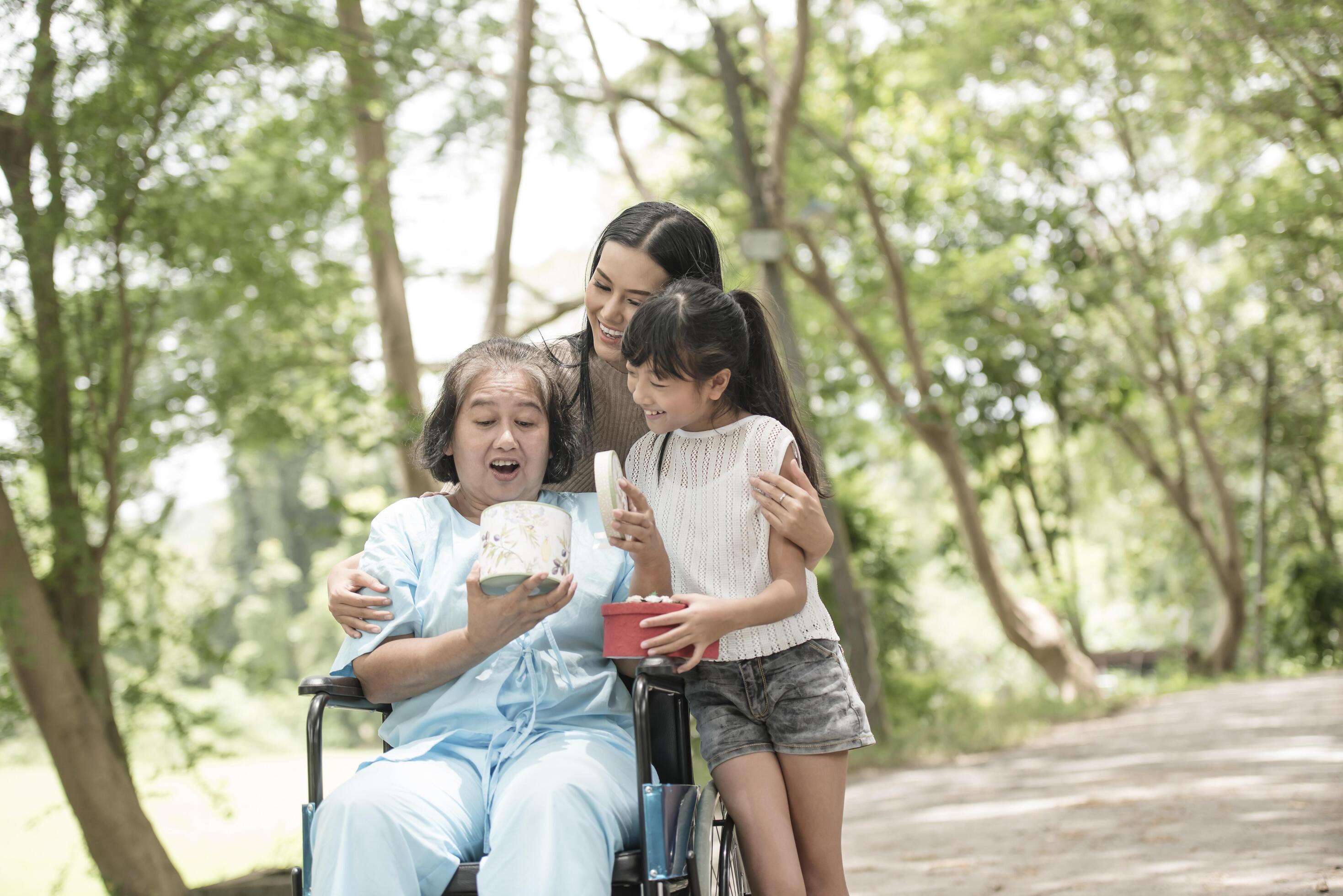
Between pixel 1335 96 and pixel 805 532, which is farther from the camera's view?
pixel 1335 96

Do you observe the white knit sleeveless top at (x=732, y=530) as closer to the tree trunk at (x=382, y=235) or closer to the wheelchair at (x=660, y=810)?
the wheelchair at (x=660, y=810)

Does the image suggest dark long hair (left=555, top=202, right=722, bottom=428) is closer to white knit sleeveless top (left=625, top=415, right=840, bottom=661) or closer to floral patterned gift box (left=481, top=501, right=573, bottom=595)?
white knit sleeveless top (left=625, top=415, right=840, bottom=661)

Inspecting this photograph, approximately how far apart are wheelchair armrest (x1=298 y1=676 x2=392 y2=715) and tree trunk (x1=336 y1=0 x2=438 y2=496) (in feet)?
12.1

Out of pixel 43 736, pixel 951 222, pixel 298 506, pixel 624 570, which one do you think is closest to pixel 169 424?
pixel 43 736

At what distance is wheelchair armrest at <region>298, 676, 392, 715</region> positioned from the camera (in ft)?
6.18

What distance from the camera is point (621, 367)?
7.84 ft

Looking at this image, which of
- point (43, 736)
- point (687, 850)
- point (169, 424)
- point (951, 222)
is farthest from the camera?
point (951, 222)

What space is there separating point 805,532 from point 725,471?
224 mm

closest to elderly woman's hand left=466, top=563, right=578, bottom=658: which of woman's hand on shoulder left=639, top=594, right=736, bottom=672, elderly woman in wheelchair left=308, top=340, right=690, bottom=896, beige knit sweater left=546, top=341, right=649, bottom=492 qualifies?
elderly woman in wheelchair left=308, top=340, right=690, bottom=896

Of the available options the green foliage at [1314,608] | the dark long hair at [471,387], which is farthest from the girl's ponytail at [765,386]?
the green foliage at [1314,608]

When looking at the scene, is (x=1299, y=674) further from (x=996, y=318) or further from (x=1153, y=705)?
(x=996, y=318)

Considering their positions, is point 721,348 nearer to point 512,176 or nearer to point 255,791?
point 512,176

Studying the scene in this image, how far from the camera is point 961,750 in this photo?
815 cm

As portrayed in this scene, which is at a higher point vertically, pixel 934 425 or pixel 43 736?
pixel 934 425
